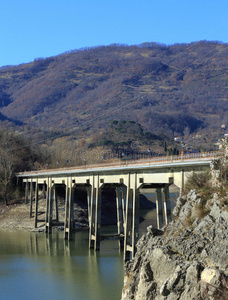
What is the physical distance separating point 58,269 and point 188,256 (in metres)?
20.5

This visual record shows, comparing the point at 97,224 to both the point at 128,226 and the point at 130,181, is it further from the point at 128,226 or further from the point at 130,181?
the point at 130,181

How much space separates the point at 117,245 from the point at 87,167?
8937mm

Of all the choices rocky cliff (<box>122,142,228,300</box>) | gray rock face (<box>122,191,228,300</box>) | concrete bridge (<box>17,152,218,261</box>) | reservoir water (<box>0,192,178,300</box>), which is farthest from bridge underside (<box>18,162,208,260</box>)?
gray rock face (<box>122,191,228,300</box>)

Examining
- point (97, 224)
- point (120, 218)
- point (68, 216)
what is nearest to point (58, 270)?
point (97, 224)

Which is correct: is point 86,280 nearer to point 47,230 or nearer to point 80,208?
point 47,230

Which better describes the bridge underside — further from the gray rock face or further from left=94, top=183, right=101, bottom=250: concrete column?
the gray rock face

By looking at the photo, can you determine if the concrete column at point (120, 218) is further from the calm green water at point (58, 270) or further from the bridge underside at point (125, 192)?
the calm green water at point (58, 270)

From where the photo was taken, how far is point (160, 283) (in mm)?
20984

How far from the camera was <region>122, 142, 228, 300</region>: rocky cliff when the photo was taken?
752 inches

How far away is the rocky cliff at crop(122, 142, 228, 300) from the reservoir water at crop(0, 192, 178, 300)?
7853 mm

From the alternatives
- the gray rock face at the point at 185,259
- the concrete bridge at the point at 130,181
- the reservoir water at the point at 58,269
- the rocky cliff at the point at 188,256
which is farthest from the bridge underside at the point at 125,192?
the gray rock face at the point at 185,259

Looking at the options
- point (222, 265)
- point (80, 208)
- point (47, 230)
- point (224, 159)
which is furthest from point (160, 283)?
point (80, 208)

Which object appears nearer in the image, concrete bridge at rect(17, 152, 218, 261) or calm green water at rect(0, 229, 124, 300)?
calm green water at rect(0, 229, 124, 300)

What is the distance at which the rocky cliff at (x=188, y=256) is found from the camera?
19.1 metres
